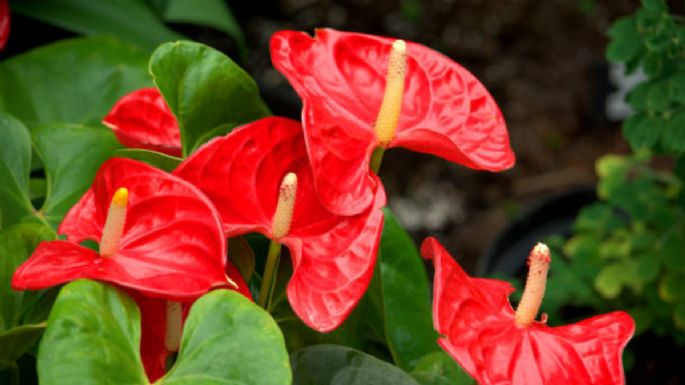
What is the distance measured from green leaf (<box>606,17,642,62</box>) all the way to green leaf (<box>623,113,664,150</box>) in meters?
0.06

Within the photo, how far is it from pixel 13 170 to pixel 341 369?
0.25m

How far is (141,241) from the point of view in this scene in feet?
1.72

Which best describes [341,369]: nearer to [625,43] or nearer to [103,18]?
[625,43]

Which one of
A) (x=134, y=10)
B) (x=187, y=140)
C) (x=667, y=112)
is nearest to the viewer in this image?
(x=187, y=140)

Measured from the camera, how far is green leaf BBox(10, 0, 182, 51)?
112 cm

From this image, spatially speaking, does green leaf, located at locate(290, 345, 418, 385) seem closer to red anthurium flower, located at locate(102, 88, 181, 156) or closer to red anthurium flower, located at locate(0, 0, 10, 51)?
red anthurium flower, located at locate(102, 88, 181, 156)

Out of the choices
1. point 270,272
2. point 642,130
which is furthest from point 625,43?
point 270,272

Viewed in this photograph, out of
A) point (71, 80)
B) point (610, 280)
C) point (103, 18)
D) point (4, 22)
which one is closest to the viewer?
point (4, 22)

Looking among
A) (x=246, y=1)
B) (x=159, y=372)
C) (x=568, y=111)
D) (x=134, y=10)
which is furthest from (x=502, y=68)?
(x=159, y=372)

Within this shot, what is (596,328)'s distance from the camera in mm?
548

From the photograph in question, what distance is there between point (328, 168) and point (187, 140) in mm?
109

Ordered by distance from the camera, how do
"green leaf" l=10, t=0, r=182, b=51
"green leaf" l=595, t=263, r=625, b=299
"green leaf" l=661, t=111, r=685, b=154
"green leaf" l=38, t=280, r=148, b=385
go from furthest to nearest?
"green leaf" l=595, t=263, r=625, b=299 < "green leaf" l=10, t=0, r=182, b=51 < "green leaf" l=661, t=111, r=685, b=154 < "green leaf" l=38, t=280, r=148, b=385

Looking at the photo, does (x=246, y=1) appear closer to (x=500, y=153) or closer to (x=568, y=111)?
(x=568, y=111)

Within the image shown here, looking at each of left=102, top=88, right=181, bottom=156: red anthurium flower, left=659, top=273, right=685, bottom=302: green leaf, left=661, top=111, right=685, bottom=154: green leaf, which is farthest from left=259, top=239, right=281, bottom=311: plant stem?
left=659, top=273, right=685, bottom=302: green leaf
